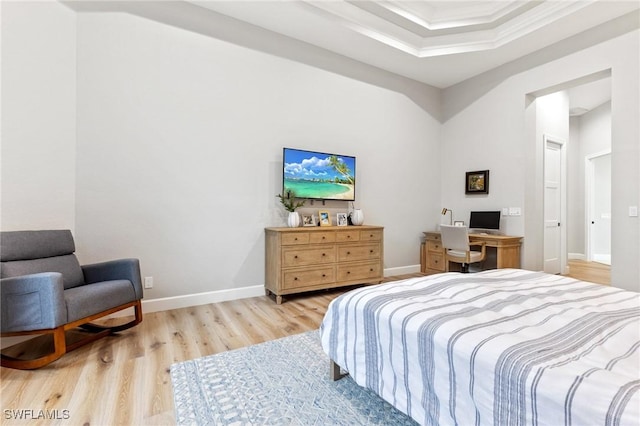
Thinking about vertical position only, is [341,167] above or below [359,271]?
above

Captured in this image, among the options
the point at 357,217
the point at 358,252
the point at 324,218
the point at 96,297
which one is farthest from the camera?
the point at 357,217

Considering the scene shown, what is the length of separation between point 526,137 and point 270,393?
464cm

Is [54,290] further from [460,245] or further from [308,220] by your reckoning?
[460,245]

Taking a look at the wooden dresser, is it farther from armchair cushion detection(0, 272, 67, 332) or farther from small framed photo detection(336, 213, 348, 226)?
armchair cushion detection(0, 272, 67, 332)

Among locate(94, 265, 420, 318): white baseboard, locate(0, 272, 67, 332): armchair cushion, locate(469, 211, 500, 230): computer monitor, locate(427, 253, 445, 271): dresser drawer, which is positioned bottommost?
locate(94, 265, 420, 318): white baseboard

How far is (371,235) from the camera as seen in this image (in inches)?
155

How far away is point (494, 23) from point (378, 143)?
2060mm

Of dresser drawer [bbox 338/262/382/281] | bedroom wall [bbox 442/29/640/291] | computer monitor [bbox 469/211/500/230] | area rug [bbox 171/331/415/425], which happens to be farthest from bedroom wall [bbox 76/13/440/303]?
computer monitor [bbox 469/211/500/230]

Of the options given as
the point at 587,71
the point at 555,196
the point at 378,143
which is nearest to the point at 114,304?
the point at 378,143

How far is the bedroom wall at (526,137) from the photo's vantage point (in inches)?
127

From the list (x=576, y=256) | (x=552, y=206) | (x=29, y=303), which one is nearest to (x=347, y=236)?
(x=29, y=303)

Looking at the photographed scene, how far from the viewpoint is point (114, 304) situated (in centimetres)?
235

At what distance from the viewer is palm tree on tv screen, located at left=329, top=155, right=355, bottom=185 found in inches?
159

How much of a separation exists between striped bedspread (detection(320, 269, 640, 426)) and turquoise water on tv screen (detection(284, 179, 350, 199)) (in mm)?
2236
